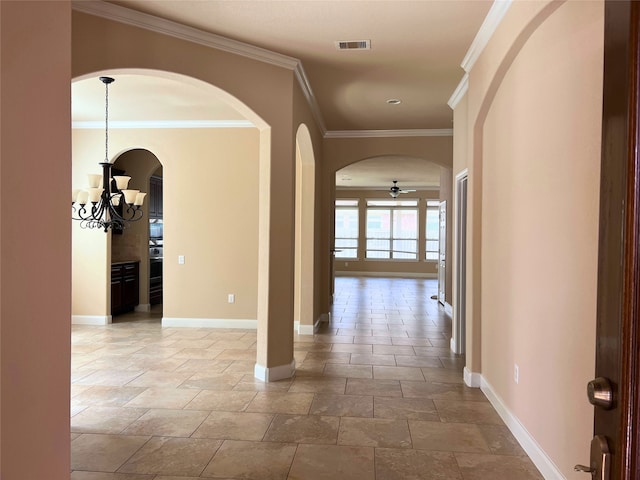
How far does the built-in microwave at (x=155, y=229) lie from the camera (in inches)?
342

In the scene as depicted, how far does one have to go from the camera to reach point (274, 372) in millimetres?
4520

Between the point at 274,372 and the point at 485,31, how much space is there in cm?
355

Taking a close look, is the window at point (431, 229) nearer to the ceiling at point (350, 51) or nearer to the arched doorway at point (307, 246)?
the ceiling at point (350, 51)

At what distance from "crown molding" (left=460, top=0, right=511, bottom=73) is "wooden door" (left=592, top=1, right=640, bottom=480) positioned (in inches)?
106

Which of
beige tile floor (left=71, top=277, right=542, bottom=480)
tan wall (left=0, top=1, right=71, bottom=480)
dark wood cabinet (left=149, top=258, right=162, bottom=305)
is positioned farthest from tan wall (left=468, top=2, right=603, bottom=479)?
dark wood cabinet (left=149, top=258, right=162, bottom=305)

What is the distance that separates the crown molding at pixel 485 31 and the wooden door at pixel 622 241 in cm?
269

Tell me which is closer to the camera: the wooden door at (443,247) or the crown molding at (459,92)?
the crown molding at (459,92)

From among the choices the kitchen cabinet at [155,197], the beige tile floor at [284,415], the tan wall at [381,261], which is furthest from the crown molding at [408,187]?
the beige tile floor at [284,415]

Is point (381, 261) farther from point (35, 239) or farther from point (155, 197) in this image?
point (35, 239)

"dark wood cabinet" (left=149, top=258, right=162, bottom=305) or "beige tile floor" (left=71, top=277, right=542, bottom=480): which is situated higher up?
"dark wood cabinet" (left=149, top=258, right=162, bottom=305)

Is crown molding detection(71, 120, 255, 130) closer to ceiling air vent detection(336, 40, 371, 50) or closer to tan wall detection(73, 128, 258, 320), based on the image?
tan wall detection(73, 128, 258, 320)

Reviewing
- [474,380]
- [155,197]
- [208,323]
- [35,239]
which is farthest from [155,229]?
[35,239]

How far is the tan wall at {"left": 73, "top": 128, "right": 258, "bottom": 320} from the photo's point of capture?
7.06 meters

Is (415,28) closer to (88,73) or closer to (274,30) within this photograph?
(274,30)
